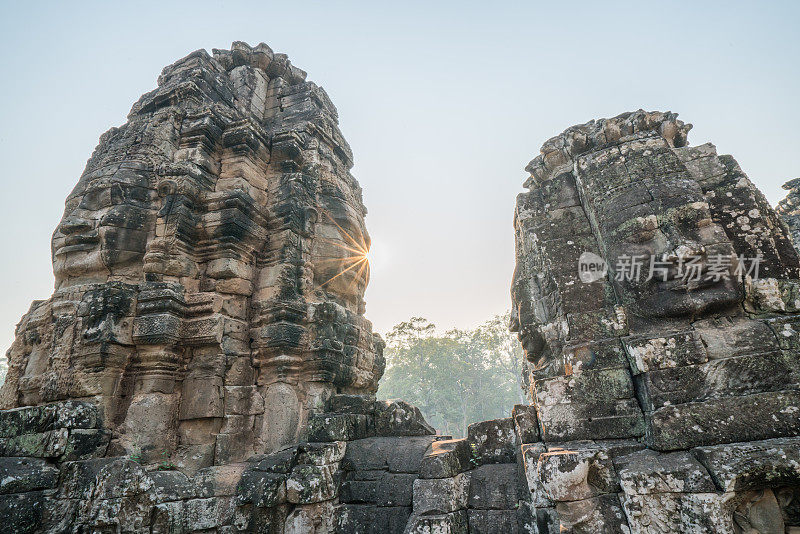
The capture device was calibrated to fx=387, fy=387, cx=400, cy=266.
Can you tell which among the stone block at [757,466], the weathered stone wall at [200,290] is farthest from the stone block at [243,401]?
the stone block at [757,466]

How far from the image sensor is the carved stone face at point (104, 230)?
4656mm

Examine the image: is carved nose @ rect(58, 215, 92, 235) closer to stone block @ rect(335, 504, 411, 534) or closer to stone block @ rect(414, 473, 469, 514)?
stone block @ rect(335, 504, 411, 534)

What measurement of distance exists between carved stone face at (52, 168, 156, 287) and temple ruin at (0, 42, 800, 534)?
0.08 feet

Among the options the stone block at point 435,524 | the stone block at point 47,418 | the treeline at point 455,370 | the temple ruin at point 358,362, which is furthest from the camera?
the treeline at point 455,370

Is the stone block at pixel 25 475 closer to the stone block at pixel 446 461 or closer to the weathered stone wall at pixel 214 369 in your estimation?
the weathered stone wall at pixel 214 369

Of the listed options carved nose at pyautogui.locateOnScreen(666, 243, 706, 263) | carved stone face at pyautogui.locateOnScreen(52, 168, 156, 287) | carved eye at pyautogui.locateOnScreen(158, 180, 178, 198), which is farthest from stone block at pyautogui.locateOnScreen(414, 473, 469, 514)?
carved eye at pyautogui.locateOnScreen(158, 180, 178, 198)

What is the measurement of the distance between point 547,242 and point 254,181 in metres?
4.20

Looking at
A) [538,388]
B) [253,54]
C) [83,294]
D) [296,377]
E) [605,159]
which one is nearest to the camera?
[538,388]

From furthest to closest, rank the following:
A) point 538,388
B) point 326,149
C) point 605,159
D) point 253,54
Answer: point 253,54 < point 326,149 < point 605,159 < point 538,388

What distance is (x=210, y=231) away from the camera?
4938mm

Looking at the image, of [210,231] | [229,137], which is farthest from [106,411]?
[229,137]

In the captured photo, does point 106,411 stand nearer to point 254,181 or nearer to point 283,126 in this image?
→ point 254,181

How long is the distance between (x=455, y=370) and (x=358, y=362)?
31.0 metres

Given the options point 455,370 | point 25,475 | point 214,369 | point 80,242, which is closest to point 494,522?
point 214,369
